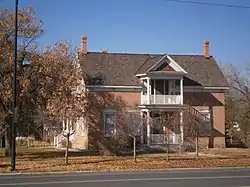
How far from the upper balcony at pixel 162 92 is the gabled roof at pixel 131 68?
117cm

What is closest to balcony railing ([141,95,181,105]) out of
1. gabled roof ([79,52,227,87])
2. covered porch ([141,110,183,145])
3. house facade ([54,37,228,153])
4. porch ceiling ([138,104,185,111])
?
house facade ([54,37,228,153])

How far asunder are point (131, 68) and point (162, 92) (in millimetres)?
3923

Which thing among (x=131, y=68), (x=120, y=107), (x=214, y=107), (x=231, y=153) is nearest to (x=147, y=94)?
(x=120, y=107)

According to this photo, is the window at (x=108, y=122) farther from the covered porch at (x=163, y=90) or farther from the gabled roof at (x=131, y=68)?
the covered porch at (x=163, y=90)

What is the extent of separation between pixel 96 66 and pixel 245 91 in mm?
31092

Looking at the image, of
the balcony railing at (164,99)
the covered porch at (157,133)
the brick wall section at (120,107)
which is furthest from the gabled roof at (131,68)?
the covered porch at (157,133)

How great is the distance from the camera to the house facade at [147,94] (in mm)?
40156

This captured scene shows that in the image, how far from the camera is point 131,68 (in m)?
43.4

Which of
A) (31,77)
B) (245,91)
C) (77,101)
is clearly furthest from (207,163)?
(245,91)

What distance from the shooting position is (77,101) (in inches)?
1219

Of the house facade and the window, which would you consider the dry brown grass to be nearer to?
the house facade

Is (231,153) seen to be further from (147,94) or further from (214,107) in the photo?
(147,94)

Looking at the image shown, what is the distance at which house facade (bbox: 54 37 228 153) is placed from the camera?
40.2 m

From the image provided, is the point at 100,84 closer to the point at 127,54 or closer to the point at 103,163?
the point at 127,54
